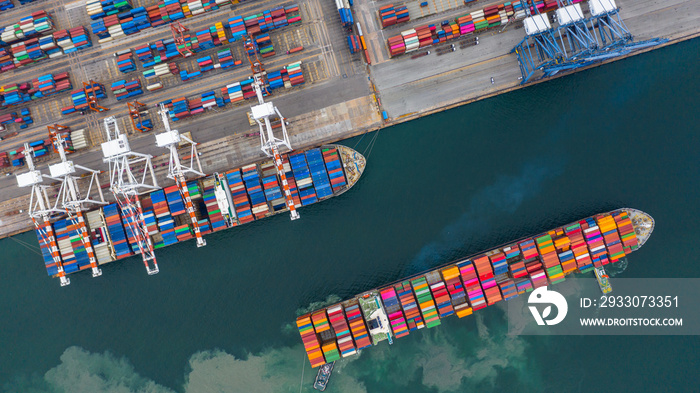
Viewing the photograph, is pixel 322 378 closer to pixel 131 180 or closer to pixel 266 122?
pixel 266 122

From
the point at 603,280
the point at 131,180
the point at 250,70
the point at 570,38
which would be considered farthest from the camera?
the point at 250,70

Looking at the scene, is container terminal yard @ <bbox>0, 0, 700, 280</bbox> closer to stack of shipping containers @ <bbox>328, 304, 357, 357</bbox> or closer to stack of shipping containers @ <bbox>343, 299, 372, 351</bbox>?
stack of shipping containers @ <bbox>328, 304, 357, 357</bbox>

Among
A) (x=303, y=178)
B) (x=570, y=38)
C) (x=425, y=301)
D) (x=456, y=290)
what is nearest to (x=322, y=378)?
(x=425, y=301)

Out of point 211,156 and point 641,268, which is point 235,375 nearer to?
point 211,156

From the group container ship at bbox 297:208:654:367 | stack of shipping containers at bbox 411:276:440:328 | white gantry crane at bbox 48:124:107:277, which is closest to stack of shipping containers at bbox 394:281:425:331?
container ship at bbox 297:208:654:367

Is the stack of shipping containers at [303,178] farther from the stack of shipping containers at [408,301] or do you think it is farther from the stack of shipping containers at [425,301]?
the stack of shipping containers at [425,301]

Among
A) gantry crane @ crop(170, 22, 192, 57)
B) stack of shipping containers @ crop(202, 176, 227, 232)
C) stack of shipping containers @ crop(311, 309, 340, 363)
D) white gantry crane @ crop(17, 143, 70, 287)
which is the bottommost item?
stack of shipping containers @ crop(311, 309, 340, 363)
